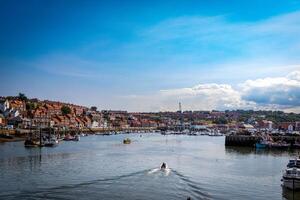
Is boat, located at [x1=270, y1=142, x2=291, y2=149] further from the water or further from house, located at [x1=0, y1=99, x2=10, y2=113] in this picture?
house, located at [x1=0, y1=99, x2=10, y2=113]

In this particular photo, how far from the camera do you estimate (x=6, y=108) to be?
152250 millimetres

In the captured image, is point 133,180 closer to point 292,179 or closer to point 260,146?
point 292,179

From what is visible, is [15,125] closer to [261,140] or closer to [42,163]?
[261,140]

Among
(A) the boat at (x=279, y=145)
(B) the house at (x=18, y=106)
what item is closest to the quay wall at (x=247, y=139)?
(A) the boat at (x=279, y=145)

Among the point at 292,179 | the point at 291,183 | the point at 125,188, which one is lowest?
the point at 125,188

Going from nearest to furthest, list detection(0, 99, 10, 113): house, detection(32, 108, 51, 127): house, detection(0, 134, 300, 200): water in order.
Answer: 1. detection(0, 134, 300, 200): water
2. detection(0, 99, 10, 113): house
3. detection(32, 108, 51, 127): house

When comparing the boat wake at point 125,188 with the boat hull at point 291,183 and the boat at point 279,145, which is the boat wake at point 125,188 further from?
the boat at point 279,145

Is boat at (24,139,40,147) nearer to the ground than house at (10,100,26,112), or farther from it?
nearer to the ground

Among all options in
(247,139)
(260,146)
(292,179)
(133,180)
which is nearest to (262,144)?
(260,146)

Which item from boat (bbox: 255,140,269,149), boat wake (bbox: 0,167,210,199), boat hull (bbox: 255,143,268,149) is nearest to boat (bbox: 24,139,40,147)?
boat wake (bbox: 0,167,210,199)

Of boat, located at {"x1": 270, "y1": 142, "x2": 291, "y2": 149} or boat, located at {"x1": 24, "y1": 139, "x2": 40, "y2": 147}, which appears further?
boat, located at {"x1": 270, "y1": 142, "x2": 291, "y2": 149}

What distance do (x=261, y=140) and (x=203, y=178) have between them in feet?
182

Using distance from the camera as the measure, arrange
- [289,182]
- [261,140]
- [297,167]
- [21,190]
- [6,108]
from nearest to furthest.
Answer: [21,190] < [289,182] < [297,167] < [261,140] < [6,108]

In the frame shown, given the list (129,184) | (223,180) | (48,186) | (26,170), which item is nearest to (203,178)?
(223,180)
